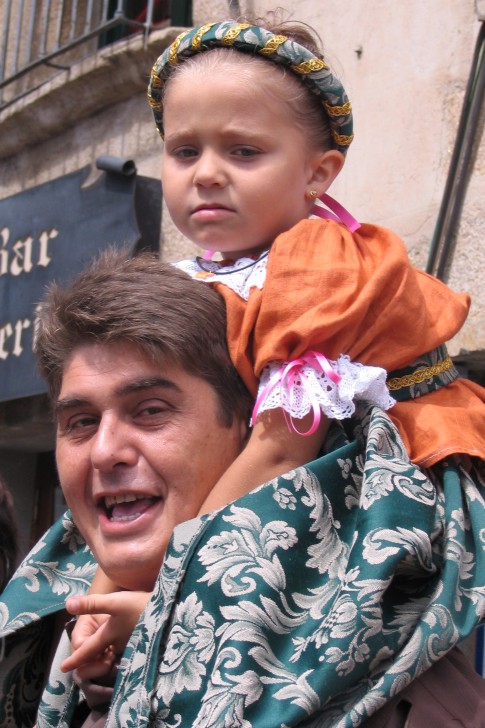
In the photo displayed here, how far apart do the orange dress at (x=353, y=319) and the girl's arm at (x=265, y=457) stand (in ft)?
0.30

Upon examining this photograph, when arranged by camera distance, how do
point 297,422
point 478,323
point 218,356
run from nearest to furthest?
point 297,422
point 218,356
point 478,323

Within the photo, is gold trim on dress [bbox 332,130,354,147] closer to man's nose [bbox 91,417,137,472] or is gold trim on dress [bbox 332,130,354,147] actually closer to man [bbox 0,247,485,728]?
man [bbox 0,247,485,728]

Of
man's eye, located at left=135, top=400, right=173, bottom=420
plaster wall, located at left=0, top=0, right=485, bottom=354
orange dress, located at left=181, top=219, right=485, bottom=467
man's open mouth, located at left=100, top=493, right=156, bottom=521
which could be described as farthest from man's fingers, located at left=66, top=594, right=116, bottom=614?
plaster wall, located at left=0, top=0, right=485, bottom=354

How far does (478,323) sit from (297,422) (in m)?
1.49

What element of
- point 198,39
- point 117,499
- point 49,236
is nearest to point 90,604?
point 117,499

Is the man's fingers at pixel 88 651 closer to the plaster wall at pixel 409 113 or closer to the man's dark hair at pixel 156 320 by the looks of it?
the man's dark hair at pixel 156 320

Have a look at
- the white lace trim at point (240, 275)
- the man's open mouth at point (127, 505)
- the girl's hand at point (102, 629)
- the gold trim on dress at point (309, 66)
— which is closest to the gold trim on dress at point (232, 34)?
the gold trim on dress at point (309, 66)

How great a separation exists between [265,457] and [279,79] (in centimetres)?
61

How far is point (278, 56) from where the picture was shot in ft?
6.25

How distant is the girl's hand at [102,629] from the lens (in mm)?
1698

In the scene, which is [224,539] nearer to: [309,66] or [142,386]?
[142,386]

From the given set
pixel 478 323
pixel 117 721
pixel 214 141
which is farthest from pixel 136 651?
pixel 478 323

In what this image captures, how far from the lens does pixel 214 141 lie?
6.24 feet

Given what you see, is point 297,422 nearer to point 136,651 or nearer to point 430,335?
point 430,335
